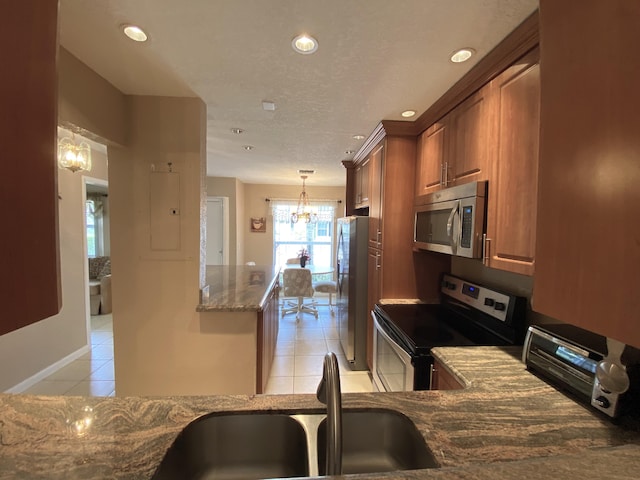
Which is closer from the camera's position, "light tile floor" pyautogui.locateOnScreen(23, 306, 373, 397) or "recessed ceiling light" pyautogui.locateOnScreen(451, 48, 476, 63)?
"recessed ceiling light" pyautogui.locateOnScreen(451, 48, 476, 63)

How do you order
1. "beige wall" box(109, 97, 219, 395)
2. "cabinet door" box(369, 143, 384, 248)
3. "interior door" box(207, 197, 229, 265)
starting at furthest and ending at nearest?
"interior door" box(207, 197, 229, 265) → "cabinet door" box(369, 143, 384, 248) → "beige wall" box(109, 97, 219, 395)

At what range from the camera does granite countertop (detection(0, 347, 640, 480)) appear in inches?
25.0

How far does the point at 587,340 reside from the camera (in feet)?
3.46

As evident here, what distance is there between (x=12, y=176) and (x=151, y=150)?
1782 mm

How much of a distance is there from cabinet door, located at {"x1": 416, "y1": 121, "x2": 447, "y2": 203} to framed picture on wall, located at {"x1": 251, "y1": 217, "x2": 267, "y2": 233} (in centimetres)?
418

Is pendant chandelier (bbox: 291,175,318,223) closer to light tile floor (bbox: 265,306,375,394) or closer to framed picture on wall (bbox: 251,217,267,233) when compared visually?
framed picture on wall (bbox: 251,217,267,233)

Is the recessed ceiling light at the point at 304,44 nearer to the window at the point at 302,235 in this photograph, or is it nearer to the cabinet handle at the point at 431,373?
the cabinet handle at the point at 431,373

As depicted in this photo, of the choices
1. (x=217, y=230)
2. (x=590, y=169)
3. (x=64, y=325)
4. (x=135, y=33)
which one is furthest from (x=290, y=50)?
(x=217, y=230)

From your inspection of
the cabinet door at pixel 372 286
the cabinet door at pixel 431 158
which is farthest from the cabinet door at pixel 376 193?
the cabinet door at pixel 431 158

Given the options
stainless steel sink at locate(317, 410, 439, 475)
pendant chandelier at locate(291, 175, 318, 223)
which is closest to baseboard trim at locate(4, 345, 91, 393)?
stainless steel sink at locate(317, 410, 439, 475)

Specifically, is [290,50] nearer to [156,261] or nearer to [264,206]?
[156,261]

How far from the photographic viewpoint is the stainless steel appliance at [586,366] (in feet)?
2.77

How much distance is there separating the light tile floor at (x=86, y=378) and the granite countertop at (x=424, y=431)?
195 cm

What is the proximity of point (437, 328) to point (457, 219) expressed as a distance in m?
0.71
